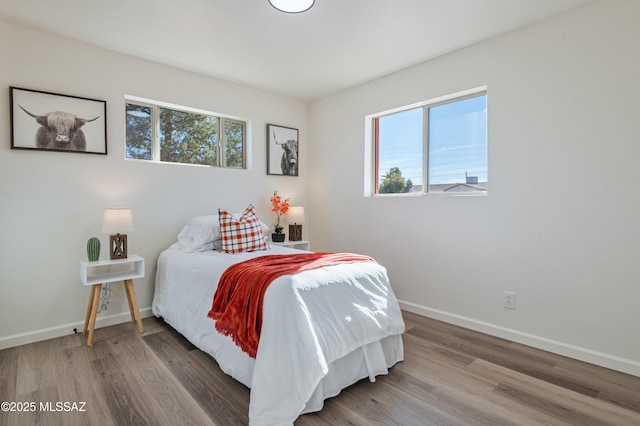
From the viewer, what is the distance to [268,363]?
5.78 ft

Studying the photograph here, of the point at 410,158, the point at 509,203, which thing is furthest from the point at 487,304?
the point at 410,158

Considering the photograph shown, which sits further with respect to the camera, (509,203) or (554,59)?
(509,203)

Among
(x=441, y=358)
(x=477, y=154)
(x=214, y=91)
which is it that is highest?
(x=214, y=91)

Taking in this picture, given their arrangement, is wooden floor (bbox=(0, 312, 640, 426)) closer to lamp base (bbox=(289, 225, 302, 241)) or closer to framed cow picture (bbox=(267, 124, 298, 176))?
lamp base (bbox=(289, 225, 302, 241))

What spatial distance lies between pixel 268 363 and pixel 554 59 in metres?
2.90

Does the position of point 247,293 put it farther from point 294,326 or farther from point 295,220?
point 295,220

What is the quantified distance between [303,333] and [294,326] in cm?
6

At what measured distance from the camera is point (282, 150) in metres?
4.41

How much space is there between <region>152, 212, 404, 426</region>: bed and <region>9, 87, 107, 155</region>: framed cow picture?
1.38 metres

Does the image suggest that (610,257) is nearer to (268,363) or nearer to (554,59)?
(554,59)

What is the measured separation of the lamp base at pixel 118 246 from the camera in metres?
2.94

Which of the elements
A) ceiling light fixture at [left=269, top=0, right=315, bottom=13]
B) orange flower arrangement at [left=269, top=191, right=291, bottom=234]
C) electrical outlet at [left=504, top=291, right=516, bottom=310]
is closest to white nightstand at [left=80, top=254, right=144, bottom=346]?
orange flower arrangement at [left=269, top=191, right=291, bottom=234]

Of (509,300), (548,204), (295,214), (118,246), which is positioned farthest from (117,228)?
(548,204)

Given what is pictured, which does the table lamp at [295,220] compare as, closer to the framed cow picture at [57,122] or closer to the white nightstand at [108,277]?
the white nightstand at [108,277]
